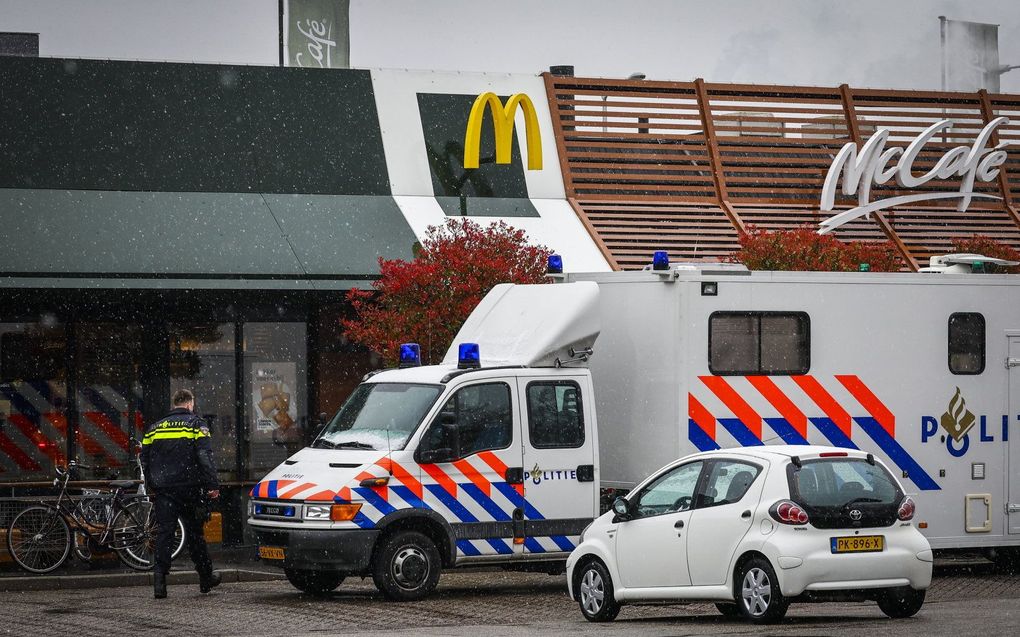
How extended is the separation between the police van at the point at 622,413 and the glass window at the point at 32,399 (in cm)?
726

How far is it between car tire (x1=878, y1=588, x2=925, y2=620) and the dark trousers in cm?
621

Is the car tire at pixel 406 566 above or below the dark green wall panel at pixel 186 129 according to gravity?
below

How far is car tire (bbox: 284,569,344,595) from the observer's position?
13992 mm

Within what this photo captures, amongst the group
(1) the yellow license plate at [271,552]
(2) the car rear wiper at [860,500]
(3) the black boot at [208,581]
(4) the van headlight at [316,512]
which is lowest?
(3) the black boot at [208,581]

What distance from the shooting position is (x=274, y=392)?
2127 centimetres

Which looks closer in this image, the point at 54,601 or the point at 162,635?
the point at 162,635

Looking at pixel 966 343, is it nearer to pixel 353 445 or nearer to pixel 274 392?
pixel 353 445

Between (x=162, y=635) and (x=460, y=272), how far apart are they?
6.99m

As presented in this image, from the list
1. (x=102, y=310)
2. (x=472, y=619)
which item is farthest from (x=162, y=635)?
(x=102, y=310)

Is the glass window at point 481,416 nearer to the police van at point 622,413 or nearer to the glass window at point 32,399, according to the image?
the police van at point 622,413

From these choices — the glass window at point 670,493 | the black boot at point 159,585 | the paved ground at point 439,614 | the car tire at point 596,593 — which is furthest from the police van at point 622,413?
the glass window at point 670,493

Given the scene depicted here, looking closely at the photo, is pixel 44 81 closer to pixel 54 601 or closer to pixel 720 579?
pixel 54 601

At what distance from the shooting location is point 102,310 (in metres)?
20.4

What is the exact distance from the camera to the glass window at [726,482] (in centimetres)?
1117
